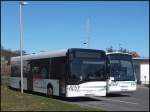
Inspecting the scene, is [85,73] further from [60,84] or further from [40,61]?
[40,61]

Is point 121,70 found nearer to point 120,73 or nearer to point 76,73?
point 120,73

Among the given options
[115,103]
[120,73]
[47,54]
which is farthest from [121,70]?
[115,103]

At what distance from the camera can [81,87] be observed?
73.7ft

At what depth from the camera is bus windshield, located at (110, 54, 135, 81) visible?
87.6 ft

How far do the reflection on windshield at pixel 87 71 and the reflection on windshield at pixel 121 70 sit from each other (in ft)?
11.2

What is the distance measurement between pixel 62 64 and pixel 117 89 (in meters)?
4.94

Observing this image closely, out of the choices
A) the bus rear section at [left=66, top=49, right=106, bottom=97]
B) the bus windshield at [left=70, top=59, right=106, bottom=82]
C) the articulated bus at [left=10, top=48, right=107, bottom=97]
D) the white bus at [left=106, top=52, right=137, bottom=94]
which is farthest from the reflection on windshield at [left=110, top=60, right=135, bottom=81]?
the bus windshield at [left=70, top=59, right=106, bottom=82]

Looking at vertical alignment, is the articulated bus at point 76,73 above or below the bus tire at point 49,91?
above

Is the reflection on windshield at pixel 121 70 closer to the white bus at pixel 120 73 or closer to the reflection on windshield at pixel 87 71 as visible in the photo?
the white bus at pixel 120 73

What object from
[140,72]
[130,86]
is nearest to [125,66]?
[130,86]

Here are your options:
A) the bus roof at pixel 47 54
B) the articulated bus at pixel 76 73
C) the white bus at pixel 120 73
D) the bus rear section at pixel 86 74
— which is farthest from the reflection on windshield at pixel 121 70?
the bus roof at pixel 47 54

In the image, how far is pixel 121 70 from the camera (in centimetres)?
2700

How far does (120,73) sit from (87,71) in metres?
4.84

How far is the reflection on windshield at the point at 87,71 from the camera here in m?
22.5
